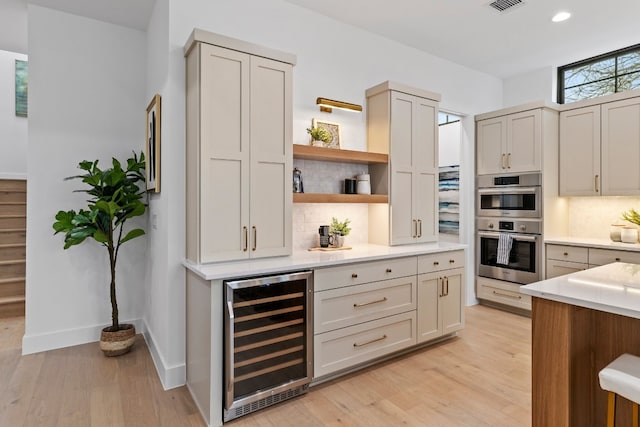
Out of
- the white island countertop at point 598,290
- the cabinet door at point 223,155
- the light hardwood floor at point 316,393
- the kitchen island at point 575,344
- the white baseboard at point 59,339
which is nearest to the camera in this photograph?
the white island countertop at point 598,290

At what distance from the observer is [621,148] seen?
3727mm

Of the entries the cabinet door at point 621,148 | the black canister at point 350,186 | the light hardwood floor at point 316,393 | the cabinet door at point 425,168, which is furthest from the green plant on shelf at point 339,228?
the cabinet door at point 621,148

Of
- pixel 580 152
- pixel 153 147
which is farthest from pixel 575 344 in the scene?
pixel 580 152

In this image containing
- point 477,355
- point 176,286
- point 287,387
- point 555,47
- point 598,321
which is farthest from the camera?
point 555,47

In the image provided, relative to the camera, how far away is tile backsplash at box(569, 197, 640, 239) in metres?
4.00

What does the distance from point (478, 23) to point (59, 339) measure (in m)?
4.99

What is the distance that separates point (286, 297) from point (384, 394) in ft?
3.23

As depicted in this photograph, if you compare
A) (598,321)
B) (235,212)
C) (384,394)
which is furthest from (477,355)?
(235,212)

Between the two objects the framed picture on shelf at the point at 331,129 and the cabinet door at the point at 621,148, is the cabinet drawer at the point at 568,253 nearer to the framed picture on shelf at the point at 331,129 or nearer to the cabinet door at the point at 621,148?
the cabinet door at the point at 621,148

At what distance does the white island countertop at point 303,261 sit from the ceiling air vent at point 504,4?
7.30 ft

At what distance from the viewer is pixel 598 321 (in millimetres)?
1847

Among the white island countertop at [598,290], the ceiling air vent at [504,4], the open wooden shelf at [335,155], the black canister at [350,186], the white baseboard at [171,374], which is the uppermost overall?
→ the ceiling air vent at [504,4]

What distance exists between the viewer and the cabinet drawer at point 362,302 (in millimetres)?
2566

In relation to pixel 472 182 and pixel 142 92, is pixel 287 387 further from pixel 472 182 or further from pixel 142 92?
pixel 472 182
